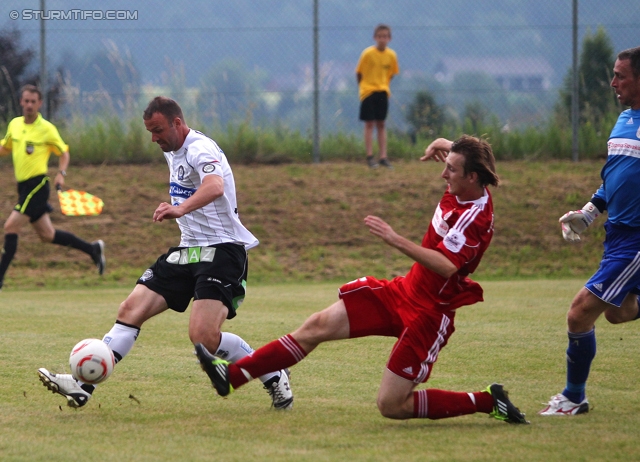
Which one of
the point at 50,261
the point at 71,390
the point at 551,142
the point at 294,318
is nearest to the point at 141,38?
the point at 50,261

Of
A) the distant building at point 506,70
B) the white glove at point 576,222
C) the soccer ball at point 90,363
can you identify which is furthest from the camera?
the distant building at point 506,70

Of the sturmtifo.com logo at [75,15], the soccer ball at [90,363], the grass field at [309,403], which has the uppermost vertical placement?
the sturmtifo.com logo at [75,15]

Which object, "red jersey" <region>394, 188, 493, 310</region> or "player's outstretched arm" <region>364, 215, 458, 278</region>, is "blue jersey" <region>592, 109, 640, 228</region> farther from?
"player's outstretched arm" <region>364, 215, 458, 278</region>

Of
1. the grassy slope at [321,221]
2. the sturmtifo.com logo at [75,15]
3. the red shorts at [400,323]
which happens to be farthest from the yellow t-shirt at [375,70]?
the red shorts at [400,323]

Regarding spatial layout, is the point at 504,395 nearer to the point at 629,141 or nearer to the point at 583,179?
the point at 629,141

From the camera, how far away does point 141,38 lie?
17359mm

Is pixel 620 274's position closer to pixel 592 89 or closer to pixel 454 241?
pixel 454 241

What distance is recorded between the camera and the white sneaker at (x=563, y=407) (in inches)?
210

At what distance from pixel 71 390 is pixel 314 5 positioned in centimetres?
1258

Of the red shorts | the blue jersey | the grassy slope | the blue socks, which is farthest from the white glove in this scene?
the grassy slope

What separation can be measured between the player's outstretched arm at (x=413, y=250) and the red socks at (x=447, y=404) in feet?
2.43

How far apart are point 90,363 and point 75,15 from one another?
42.4ft

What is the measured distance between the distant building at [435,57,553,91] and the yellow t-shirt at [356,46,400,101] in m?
3.26

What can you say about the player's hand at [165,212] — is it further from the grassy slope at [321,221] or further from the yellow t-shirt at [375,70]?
the yellow t-shirt at [375,70]
